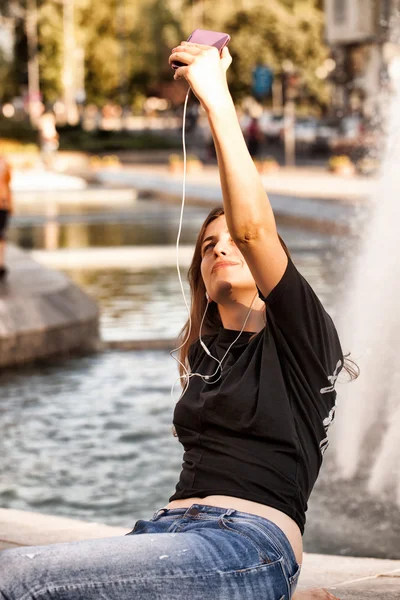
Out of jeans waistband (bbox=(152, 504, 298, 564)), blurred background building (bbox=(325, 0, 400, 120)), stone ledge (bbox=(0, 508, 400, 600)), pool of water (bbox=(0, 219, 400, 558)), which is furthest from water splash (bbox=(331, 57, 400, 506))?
blurred background building (bbox=(325, 0, 400, 120))

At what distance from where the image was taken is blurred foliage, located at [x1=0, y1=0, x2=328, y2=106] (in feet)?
223

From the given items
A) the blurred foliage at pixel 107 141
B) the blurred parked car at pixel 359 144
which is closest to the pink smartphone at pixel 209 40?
the blurred parked car at pixel 359 144

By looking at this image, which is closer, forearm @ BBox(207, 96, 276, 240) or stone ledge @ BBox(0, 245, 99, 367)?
forearm @ BBox(207, 96, 276, 240)

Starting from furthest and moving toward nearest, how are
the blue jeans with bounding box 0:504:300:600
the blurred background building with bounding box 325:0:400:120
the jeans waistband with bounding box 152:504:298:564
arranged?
the blurred background building with bounding box 325:0:400:120 → the jeans waistband with bounding box 152:504:298:564 → the blue jeans with bounding box 0:504:300:600

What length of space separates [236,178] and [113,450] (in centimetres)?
481

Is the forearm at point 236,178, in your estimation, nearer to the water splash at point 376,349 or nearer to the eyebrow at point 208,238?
the eyebrow at point 208,238

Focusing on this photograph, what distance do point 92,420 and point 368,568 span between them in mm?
4215

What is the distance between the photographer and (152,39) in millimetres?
78062

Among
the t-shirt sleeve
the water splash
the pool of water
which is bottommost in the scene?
the pool of water

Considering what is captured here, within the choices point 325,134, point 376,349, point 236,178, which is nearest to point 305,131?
point 325,134

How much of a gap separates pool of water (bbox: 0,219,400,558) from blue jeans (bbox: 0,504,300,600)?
107 inches

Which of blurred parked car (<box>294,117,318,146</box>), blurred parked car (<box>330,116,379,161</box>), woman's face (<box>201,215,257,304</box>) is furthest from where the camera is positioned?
blurred parked car (<box>294,117,318,146</box>)

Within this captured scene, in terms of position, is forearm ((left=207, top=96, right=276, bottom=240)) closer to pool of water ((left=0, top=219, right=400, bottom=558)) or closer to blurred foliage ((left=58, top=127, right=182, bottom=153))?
pool of water ((left=0, top=219, right=400, bottom=558))

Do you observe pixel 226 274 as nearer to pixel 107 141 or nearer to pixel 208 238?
pixel 208 238
